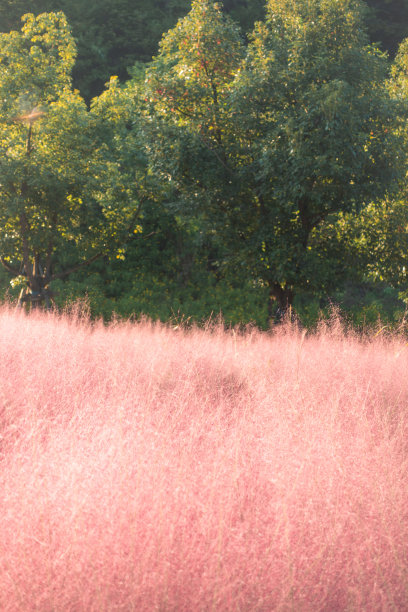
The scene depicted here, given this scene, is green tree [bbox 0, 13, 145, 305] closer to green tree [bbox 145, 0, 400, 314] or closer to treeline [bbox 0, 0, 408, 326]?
treeline [bbox 0, 0, 408, 326]

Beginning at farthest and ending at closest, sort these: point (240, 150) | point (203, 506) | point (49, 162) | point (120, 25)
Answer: point (120, 25)
point (49, 162)
point (240, 150)
point (203, 506)

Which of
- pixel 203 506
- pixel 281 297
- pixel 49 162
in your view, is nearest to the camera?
pixel 203 506

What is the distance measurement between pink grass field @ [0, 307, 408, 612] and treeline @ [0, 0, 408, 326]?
624 cm

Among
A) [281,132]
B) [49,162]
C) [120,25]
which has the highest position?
[120,25]

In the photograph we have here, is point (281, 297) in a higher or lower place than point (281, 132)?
lower

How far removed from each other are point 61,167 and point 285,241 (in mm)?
6414

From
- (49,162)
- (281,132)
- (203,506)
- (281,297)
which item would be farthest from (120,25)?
(203,506)

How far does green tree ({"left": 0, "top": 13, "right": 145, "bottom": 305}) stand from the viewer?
13.5m

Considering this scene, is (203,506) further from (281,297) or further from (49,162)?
(49,162)

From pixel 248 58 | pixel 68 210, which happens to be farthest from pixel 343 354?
pixel 68 210

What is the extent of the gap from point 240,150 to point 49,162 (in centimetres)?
533

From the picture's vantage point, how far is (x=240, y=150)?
37.6ft

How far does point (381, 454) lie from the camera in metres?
3.75

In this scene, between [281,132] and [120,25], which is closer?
[281,132]
